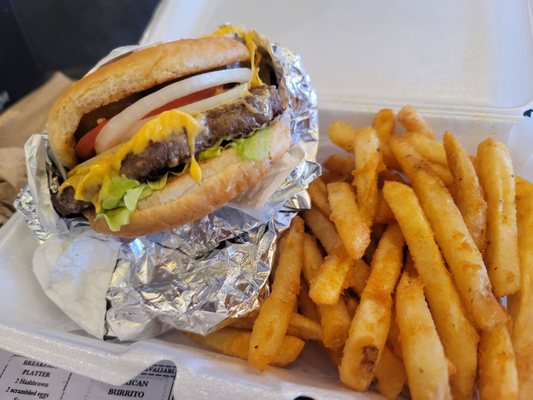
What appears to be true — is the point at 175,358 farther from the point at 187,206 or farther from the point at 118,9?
the point at 118,9

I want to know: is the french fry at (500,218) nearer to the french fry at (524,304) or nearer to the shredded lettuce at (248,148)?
the french fry at (524,304)

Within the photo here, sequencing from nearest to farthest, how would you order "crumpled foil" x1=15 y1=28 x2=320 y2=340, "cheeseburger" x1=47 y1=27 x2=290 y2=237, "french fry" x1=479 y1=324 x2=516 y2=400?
1. "french fry" x1=479 y1=324 x2=516 y2=400
2. "cheeseburger" x1=47 y1=27 x2=290 y2=237
3. "crumpled foil" x1=15 y1=28 x2=320 y2=340

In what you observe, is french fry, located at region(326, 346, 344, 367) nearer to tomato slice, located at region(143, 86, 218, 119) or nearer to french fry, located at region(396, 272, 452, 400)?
french fry, located at region(396, 272, 452, 400)

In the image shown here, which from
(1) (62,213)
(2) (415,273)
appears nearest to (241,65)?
(1) (62,213)

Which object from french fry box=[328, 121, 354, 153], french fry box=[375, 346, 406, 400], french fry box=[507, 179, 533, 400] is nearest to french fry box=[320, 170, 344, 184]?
french fry box=[328, 121, 354, 153]

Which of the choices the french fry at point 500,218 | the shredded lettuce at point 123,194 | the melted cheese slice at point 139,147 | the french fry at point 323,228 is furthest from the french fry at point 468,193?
the melted cheese slice at point 139,147

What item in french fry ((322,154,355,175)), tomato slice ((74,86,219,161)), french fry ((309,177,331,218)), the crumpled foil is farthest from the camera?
french fry ((322,154,355,175))

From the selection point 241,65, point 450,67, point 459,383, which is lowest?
point 459,383
